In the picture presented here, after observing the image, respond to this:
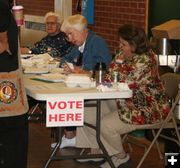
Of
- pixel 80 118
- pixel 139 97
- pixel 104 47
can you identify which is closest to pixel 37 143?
pixel 104 47

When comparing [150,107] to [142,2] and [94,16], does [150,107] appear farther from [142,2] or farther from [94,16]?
[94,16]

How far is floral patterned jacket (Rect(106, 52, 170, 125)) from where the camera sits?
481 centimetres

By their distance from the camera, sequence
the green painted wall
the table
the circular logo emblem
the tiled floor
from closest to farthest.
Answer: the circular logo emblem, the table, the tiled floor, the green painted wall

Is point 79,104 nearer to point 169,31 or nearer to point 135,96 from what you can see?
point 135,96

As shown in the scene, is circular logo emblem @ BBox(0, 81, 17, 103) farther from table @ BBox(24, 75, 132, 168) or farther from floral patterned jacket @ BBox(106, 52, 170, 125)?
floral patterned jacket @ BBox(106, 52, 170, 125)

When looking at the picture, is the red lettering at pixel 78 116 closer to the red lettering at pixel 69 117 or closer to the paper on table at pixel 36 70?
the red lettering at pixel 69 117

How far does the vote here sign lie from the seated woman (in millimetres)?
645

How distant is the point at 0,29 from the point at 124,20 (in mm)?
4249

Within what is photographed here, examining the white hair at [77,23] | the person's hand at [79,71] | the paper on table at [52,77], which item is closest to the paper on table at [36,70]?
the paper on table at [52,77]

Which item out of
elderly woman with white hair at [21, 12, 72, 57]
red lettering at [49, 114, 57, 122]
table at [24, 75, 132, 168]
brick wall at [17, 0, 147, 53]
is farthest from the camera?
brick wall at [17, 0, 147, 53]

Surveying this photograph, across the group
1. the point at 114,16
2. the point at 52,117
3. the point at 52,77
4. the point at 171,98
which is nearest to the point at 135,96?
the point at 171,98

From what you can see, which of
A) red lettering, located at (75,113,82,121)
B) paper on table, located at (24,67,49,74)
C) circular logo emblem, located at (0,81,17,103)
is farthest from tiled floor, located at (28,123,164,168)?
circular logo emblem, located at (0,81,17,103)

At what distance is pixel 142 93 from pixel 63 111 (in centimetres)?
94

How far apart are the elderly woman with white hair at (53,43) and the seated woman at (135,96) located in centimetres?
196
